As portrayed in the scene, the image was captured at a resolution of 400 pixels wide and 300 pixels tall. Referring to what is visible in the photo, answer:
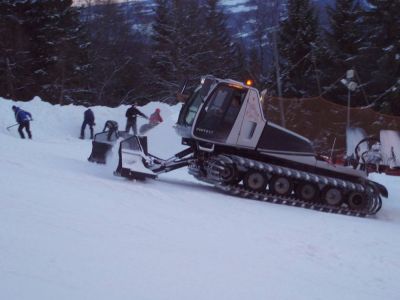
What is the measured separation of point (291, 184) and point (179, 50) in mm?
34337

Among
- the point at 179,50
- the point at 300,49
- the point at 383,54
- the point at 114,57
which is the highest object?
the point at 300,49

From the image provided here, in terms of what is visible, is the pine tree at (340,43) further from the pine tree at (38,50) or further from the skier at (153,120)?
the pine tree at (38,50)

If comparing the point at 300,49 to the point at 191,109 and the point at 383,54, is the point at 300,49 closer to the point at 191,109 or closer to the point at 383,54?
the point at 383,54

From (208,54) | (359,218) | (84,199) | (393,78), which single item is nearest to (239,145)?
(359,218)

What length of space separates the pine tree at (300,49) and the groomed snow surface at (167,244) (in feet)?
89.5

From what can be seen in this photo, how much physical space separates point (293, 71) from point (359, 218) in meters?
27.3

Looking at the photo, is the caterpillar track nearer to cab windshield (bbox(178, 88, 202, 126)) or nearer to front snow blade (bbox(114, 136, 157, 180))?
cab windshield (bbox(178, 88, 202, 126))

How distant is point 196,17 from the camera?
48.0 meters

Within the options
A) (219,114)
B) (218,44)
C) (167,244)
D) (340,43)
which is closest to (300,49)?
(340,43)

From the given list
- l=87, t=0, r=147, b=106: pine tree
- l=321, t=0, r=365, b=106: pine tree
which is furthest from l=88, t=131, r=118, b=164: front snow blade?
l=87, t=0, r=147, b=106: pine tree

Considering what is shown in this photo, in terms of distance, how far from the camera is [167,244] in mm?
6781

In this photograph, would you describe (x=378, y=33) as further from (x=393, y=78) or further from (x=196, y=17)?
(x=196, y=17)

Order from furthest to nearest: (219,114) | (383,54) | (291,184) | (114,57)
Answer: (114,57) < (383,54) < (291,184) < (219,114)

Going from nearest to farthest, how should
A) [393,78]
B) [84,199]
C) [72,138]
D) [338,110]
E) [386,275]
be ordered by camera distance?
[386,275] → [84,199] → [72,138] → [338,110] → [393,78]
